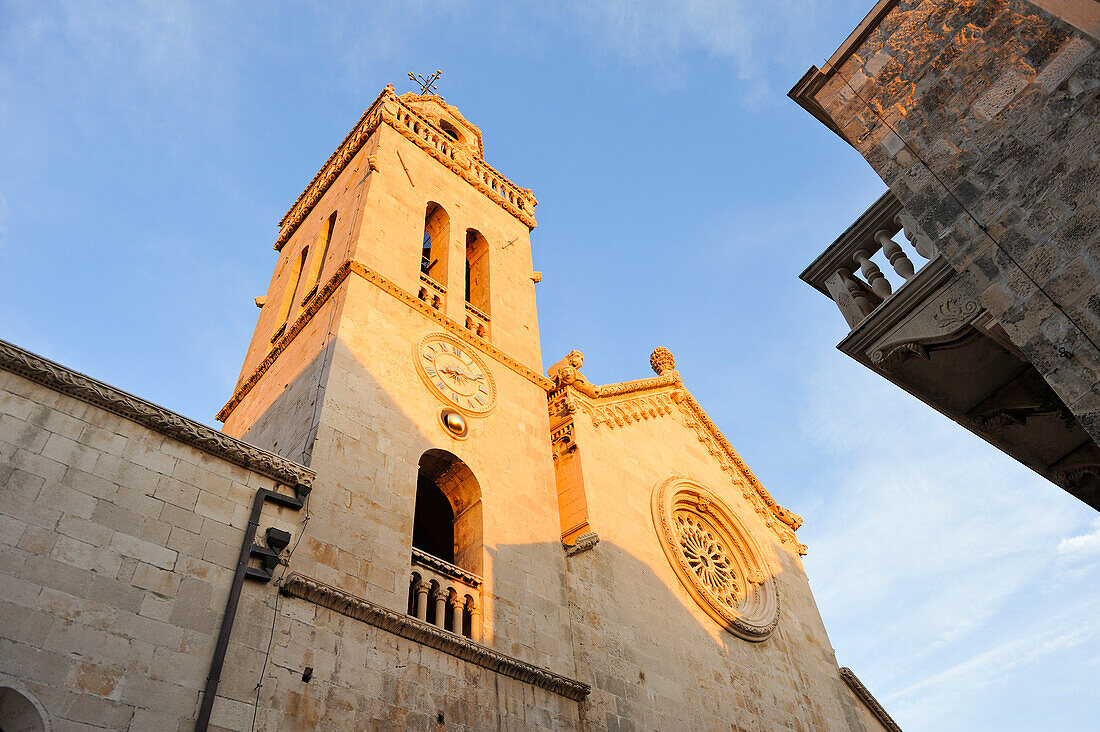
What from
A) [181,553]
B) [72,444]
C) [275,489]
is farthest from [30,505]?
[275,489]

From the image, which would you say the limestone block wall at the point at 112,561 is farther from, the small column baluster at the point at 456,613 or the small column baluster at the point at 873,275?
the small column baluster at the point at 873,275

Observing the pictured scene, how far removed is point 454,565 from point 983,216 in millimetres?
8003

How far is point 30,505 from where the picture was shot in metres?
7.91

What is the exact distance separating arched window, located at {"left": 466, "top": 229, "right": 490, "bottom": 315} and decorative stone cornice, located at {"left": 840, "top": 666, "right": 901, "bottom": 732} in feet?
36.4

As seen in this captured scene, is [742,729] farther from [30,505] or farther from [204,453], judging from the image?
[30,505]

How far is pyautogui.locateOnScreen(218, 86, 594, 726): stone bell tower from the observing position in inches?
421

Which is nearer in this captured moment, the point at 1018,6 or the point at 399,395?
the point at 1018,6

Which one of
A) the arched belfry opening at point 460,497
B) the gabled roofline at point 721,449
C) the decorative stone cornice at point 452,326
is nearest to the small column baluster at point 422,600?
the arched belfry opening at point 460,497

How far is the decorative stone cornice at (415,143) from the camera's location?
1873cm

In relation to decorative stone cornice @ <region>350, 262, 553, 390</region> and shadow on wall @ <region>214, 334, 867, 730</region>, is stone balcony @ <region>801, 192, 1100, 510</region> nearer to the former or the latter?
shadow on wall @ <region>214, 334, 867, 730</region>

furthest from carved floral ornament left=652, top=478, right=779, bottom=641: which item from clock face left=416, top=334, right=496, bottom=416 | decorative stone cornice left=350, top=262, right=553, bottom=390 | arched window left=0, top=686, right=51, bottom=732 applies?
arched window left=0, top=686, right=51, bottom=732

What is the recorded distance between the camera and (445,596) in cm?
1098

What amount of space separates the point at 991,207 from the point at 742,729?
10415mm

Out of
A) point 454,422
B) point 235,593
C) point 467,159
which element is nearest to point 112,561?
point 235,593
